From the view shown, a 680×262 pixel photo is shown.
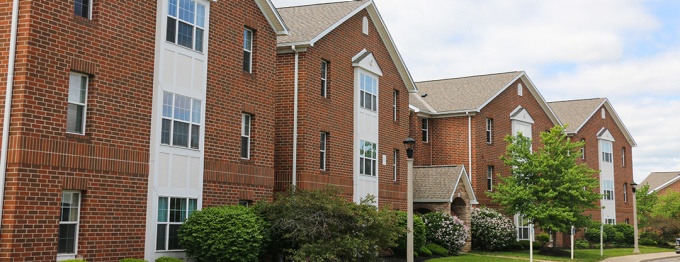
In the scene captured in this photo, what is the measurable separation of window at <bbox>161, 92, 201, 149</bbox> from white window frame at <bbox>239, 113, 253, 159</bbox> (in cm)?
254

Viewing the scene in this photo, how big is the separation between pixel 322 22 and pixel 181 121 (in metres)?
9.92

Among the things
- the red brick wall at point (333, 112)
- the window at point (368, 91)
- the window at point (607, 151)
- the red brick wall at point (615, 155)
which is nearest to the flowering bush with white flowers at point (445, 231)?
the red brick wall at point (333, 112)

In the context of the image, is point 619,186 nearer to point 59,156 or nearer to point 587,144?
point 587,144

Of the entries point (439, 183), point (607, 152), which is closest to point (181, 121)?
point (439, 183)

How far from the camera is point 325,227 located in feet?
71.4

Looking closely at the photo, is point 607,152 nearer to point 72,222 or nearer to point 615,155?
point 615,155

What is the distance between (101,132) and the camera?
1842 cm

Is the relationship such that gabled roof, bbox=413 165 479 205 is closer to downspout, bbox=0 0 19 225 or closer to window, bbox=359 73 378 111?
window, bbox=359 73 378 111

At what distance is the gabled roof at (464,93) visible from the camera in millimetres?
42062

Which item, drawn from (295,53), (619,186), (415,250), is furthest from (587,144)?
(295,53)

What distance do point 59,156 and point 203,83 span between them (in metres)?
5.72

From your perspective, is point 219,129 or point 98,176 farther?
point 219,129

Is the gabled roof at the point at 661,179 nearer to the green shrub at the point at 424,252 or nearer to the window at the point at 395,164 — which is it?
the window at the point at 395,164

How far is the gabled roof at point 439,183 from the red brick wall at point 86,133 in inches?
742
